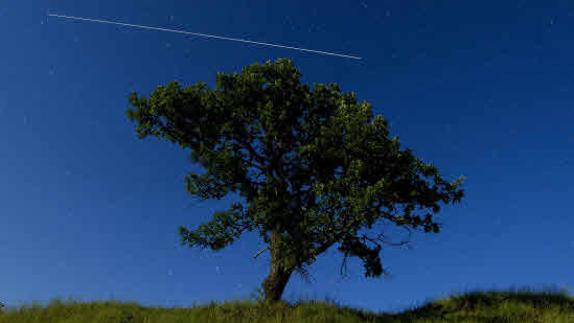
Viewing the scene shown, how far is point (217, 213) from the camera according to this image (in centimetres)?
2253

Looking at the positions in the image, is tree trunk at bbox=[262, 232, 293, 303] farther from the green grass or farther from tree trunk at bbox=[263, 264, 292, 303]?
the green grass

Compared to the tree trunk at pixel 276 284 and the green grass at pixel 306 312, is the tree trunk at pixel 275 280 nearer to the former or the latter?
the tree trunk at pixel 276 284

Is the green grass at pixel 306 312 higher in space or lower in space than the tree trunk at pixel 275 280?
lower

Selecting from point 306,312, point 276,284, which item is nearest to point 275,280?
point 276,284

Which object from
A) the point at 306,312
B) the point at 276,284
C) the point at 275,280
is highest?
the point at 275,280

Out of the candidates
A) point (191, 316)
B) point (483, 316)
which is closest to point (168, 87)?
point (191, 316)

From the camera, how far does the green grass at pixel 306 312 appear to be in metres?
19.5

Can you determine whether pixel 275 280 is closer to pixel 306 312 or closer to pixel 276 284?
pixel 276 284

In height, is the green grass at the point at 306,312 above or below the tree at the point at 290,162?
below

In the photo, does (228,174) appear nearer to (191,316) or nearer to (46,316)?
(191,316)

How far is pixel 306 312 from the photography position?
66.8 ft

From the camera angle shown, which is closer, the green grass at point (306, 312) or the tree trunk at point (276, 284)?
the green grass at point (306, 312)

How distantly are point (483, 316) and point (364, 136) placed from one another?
27.6 feet

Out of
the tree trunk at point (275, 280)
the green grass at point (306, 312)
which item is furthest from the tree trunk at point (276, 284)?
the green grass at point (306, 312)
